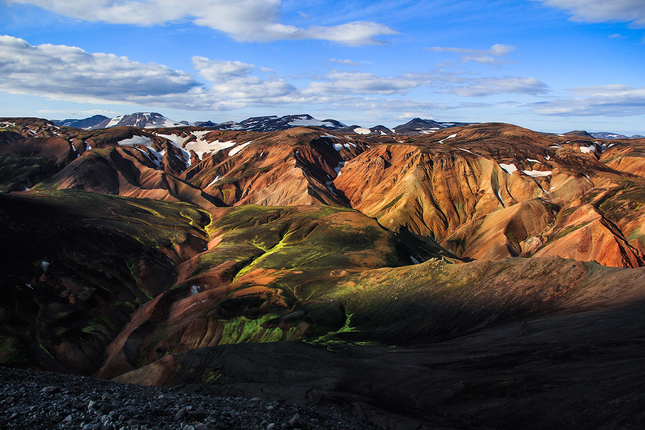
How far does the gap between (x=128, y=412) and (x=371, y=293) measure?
41107mm

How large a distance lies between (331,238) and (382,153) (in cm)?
9349

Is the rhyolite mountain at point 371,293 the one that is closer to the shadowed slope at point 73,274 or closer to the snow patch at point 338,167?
the shadowed slope at point 73,274

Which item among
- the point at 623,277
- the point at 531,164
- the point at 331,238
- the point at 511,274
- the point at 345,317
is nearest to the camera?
the point at 623,277

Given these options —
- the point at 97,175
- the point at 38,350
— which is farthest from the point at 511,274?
the point at 97,175

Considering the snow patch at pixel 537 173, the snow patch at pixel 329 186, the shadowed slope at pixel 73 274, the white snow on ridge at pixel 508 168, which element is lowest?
the shadowed slope at pixel 73 274

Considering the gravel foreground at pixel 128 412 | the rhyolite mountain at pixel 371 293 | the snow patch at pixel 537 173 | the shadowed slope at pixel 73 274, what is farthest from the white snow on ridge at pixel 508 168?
the gravel foreground at pixel 128 412

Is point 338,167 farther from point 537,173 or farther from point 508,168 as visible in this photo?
point 537,173

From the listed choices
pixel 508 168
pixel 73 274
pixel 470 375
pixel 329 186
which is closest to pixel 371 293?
pixel 470 375

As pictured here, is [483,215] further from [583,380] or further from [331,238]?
[583,380]

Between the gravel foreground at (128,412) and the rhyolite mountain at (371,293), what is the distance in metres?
8.90

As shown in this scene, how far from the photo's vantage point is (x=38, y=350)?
5050cm

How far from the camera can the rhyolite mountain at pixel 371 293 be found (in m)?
25.7

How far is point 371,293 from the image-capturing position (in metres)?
53.2

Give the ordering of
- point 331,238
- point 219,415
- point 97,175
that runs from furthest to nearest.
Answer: point 97,175
point 331,238
point 219,415
